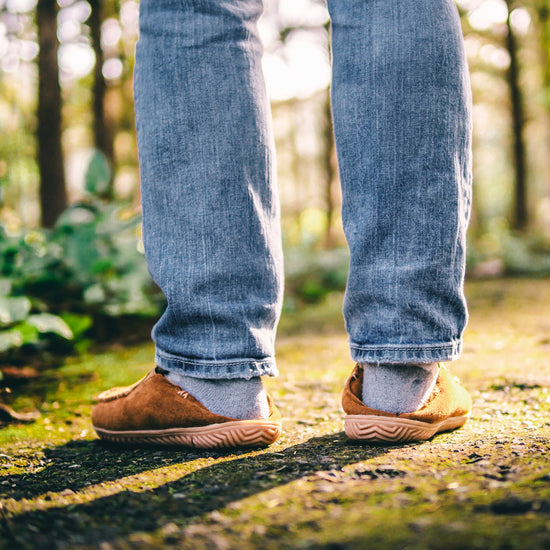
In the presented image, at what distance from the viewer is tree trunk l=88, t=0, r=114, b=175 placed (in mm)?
5906

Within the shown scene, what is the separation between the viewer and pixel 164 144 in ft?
Result: 3.69

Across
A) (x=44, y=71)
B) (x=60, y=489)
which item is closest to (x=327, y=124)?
(x=44, y=71)

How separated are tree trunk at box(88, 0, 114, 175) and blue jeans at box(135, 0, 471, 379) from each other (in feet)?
16.8

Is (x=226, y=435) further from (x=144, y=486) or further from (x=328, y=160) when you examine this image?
(x=328, y=160)

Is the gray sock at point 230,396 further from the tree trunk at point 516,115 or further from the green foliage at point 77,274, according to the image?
the tree trunk at point 516,115

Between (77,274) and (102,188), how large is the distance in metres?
0.44

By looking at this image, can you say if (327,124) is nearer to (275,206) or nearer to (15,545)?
(275,206)

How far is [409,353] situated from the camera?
1.06 meters

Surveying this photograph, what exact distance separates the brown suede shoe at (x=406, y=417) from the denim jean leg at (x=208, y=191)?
19cm

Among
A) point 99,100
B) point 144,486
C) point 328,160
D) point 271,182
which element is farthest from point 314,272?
point 144,486

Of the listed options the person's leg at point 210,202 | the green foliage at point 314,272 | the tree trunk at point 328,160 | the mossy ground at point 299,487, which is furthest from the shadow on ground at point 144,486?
the tree trunk at point 328,160

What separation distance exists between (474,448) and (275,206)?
2.08 ft

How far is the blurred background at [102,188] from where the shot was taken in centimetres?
231

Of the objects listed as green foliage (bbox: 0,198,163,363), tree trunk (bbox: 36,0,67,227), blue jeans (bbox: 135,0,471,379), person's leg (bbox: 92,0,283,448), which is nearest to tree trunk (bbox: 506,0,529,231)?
tree trunk (bbox: 36,0,67,227)
